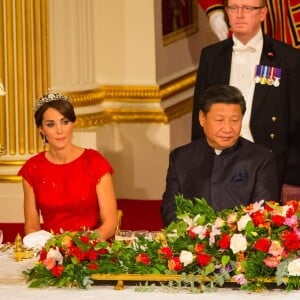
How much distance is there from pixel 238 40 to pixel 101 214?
1.14 m

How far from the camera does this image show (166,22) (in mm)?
9102

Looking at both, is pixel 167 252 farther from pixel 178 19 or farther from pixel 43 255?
pixel 178 19

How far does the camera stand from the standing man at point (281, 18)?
7.43 m

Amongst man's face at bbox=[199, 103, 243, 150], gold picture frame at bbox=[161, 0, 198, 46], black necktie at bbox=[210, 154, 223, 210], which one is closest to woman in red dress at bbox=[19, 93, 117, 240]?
black necktie at bbox=[210, 154, 223, 210]

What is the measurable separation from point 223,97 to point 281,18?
2.26 m

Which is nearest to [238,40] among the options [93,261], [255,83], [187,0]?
[255,83]

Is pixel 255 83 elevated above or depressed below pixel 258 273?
above

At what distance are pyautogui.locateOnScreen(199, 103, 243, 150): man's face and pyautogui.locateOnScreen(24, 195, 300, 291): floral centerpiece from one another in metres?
0.73

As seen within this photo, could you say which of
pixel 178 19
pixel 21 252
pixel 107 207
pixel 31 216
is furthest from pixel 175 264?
pixel 178 19

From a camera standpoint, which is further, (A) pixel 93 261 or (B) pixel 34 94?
(B) pixel 34 94

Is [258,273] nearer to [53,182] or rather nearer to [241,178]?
[241,178]

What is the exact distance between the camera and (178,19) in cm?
939

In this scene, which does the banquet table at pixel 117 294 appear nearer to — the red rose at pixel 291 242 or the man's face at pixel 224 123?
the red rose at pixel 291 242

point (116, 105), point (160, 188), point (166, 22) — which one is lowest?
point (160, 188)
